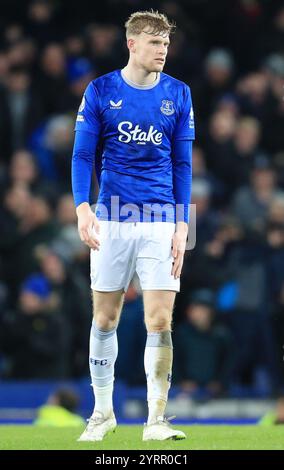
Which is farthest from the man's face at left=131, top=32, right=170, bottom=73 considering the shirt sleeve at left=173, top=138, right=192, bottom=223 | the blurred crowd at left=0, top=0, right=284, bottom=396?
the blurred crowd at left=0, top=0, right=284, bottom=396

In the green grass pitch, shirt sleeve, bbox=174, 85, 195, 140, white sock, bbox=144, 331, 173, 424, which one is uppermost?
shirt sleeve, bbox=174, 85, 195, 140

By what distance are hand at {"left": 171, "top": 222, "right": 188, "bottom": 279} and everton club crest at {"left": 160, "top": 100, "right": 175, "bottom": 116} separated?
648 millimetres

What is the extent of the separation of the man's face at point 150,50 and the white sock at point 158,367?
5.01 feet

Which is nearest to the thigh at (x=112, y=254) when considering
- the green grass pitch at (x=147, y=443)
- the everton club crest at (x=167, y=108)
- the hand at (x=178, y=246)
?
the hand at (x=178, y=246)

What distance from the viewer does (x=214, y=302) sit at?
1346 centimetres

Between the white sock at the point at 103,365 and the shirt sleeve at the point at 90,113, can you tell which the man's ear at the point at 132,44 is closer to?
the shirt sleeve at the point at 90,113

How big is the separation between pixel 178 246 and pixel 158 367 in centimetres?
71

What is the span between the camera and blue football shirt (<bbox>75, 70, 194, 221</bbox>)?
24.5ft

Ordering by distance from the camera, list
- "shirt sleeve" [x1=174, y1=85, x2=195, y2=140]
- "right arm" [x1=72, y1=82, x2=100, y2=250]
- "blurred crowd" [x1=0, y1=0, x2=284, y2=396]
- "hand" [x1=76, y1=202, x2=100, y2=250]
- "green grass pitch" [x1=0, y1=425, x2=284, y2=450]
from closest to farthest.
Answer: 1. "green grass pitch" [x1=0, y1=425, x2=284, y2=450]
2. "hand" [x1=76, y1=202, x2=100, y2=250]
3. "right arm" [x1=72, y1=82, x2=100, y2=250]
4. "shirt sleeve" [x1=174, y1=85, x2=195, y2=140]
5. "blurred crowd" [x1=0, y1=0, x2=284, y2=396]

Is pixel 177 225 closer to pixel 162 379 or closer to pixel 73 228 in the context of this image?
pixel 162 379

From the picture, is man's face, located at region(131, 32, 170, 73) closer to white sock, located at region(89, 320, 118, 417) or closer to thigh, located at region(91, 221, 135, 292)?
thigh, located at region(91, 221, 135, 292)

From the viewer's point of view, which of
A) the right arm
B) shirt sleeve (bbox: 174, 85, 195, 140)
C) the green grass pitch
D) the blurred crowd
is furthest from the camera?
the blurred crowd

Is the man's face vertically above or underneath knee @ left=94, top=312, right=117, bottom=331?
above

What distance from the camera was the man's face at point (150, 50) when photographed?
741 cm
